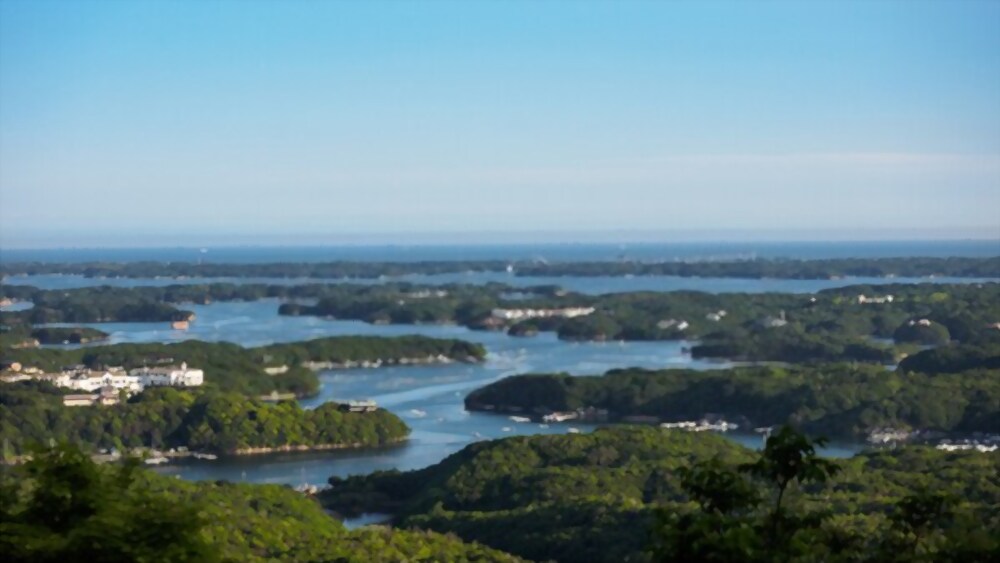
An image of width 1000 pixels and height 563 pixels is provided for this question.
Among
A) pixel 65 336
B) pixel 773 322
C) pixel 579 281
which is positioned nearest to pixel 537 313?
pixel 773 322

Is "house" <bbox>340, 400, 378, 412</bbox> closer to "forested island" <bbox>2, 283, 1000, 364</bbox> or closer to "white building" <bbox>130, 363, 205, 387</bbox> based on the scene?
"white building" <bbox>130, 363, 205, 387</bbox>

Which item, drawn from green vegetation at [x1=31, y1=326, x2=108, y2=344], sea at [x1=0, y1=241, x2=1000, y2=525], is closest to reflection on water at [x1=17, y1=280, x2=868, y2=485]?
sea at [x1=0, y1=241, x2=1000, y2=525]

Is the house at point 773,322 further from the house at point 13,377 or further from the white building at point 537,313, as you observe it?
the house at point 13,377

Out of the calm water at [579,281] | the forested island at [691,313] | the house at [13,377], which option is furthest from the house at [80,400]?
the calm water at [579,281]

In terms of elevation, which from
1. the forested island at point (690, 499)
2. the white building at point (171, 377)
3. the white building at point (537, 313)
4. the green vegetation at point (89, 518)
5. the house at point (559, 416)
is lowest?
the house at point (559, 416)

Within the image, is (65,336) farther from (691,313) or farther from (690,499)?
(690,499)
